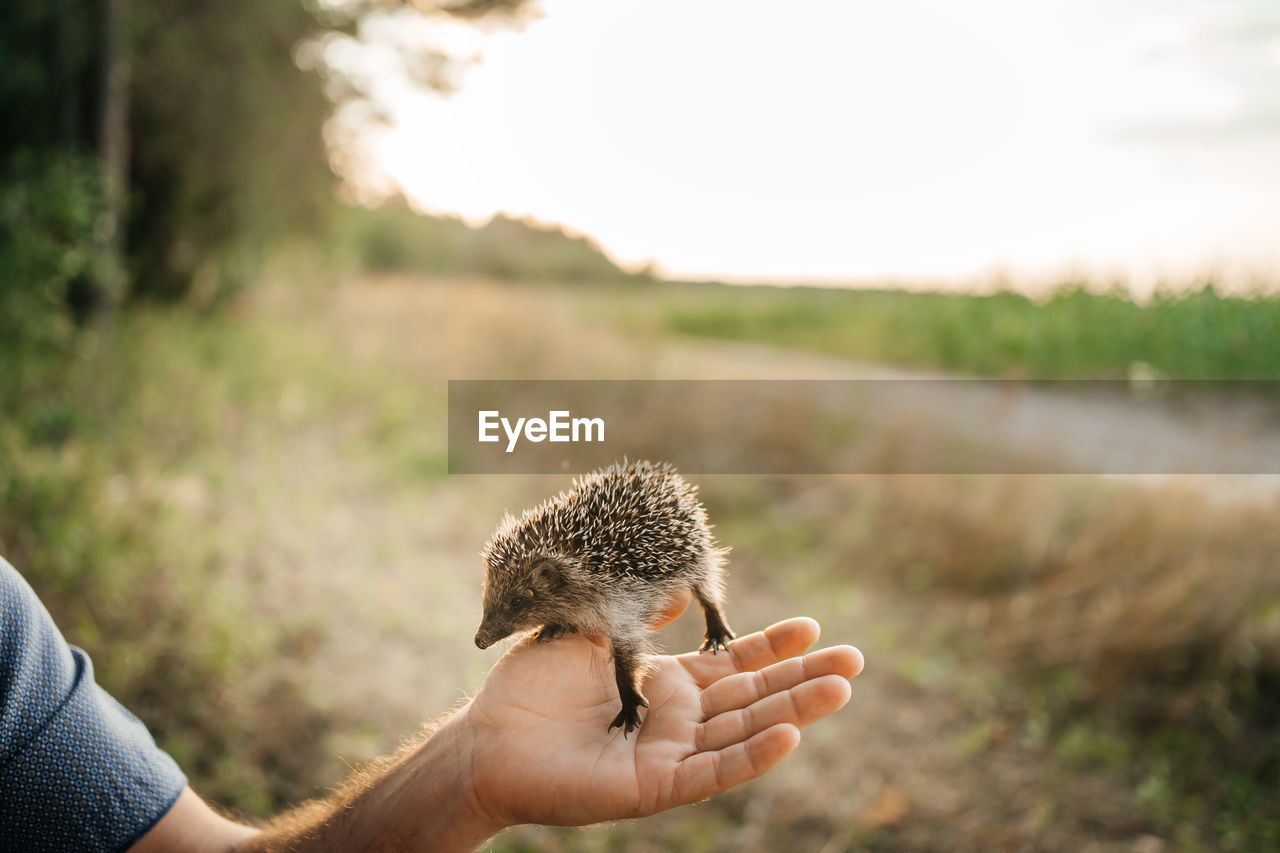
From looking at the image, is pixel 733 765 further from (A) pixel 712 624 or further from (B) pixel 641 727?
(A) pixel 712 624

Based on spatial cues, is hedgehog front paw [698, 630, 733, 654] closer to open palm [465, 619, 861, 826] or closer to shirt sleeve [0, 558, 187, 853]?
open palm [465, 619, 861, 826]

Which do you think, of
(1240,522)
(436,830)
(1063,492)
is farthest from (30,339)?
(1240,522)

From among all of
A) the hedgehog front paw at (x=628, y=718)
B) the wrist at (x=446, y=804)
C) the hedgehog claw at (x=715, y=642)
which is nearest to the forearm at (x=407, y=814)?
the wrist at (x=446, y=804)

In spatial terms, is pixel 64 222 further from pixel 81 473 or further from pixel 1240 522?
pixel 1240 522

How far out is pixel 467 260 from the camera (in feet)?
102

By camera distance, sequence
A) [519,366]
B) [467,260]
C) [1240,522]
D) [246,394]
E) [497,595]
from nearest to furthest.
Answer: [497,595]
[1240,522]
[246,394]
[519,366]
[467,260]

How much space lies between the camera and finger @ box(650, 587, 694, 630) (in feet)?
10.2

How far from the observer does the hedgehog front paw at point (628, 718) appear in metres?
2.63

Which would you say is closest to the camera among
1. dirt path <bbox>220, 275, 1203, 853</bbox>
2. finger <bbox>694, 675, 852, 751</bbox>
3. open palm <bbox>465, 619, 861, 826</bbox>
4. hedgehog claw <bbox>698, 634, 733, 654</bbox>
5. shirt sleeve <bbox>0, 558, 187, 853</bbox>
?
shirt sleeve <bbox>0, 558, 187, 853</bbox>

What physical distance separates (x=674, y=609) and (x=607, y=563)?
394 mm

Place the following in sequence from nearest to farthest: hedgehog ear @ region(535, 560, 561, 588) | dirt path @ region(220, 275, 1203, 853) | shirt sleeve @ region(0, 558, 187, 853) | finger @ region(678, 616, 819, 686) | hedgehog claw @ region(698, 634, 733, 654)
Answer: shirt sleeve @ region(0, 558, 187, 853) < finger @ region(678, 616, 819, 686) < hedgehog ear @ region(535, 560, 561, 588) < hedgehog claw @ region(698, 634, 733, 654) < dirt path @ region(220, 275, 1203, 853)

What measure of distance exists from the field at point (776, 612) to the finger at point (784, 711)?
2.90 m

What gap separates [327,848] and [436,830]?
387 mm

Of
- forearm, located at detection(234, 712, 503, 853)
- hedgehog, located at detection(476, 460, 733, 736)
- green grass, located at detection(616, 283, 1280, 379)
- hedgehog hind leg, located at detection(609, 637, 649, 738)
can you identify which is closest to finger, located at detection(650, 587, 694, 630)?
hedgehog, located at detection(476, 460, 733, 736)
